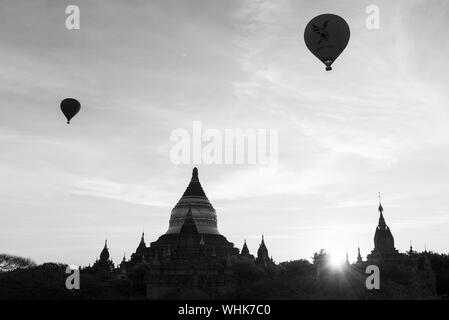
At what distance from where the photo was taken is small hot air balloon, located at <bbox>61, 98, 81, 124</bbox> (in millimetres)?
42250

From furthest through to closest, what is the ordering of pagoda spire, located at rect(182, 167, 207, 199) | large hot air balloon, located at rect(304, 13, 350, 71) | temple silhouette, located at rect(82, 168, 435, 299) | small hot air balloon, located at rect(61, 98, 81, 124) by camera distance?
pagoda spire, located at rect(182, 167, 207, 199) < temple silhouette, located at rect(82, 168, 435, 299) < small hot air balloon, located at rect(61, 98, 81, 124) < large hot air balloon, located at rect(304, 13, 350, 71)

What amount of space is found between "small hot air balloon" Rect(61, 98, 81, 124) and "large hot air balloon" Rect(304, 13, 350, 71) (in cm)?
2357

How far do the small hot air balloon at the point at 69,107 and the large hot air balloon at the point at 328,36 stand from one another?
2357cm

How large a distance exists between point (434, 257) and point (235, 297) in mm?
52061

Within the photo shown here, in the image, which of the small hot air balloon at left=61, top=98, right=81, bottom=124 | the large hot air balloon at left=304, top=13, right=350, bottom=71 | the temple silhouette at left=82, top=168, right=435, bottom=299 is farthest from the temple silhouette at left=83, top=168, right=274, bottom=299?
the large hot air balloon at left=304, top=13, right=350, bottom=71

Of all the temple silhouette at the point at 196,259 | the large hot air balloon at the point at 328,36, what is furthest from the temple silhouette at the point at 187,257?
the large hot air balloon at the point at 328,36

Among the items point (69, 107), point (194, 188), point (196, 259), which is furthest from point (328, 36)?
point (194, 188)

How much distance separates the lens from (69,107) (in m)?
42.4

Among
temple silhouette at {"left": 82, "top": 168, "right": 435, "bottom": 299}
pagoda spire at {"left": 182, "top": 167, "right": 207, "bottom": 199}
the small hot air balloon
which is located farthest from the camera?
pagoda spire at {"left": 182, "top": 167, "right": 207, "bottom": 199}

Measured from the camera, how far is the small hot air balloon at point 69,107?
139 feet

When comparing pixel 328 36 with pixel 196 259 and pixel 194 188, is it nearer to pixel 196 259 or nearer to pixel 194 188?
pixel 196 259

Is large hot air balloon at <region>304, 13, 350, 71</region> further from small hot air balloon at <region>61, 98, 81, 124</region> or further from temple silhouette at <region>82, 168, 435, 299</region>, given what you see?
temple silhouette at <region>82, 168, 435, 299</region>

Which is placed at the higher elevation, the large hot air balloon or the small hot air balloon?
the large hot air balloon
